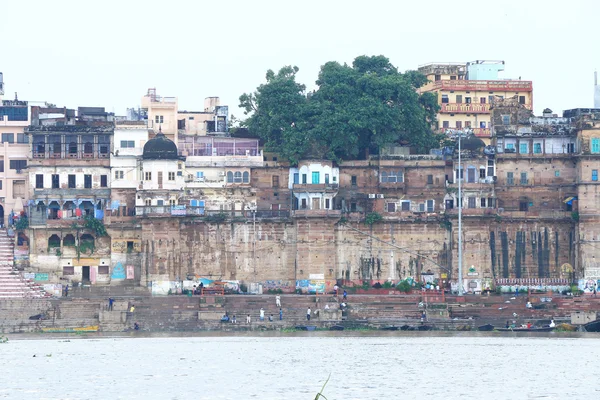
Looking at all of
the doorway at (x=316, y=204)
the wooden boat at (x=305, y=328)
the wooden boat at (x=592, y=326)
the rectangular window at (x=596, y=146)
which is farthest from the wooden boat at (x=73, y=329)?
the rectangular window at (x=596, y=146)

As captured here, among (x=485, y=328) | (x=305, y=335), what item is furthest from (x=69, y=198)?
(x=485, y=328)

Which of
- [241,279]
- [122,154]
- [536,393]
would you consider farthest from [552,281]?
[536,393]

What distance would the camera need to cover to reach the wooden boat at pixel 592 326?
300ft

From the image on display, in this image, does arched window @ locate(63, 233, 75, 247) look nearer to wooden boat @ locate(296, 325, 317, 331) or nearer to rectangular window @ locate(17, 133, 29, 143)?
rectangular window @ locate(17, 133, 29, 143)

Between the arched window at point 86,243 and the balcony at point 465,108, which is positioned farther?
the balcony at point 465,108

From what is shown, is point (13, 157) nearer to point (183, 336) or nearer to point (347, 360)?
point (183, 336)

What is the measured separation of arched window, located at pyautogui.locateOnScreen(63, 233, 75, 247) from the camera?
101 meters

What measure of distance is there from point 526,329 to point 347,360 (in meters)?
17.3

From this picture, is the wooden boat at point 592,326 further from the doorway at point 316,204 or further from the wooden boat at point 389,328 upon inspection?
the doorway at point 316,204

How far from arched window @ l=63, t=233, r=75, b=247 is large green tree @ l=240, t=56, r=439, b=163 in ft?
39.0

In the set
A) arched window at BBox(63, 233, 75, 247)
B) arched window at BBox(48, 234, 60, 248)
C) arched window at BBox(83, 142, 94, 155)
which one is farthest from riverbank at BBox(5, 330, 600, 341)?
arched window at BBox(83, 142, 94, 155)

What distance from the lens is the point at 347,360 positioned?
251ft

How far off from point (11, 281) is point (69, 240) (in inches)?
198

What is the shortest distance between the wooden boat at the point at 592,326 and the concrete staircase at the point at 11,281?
2802cm
